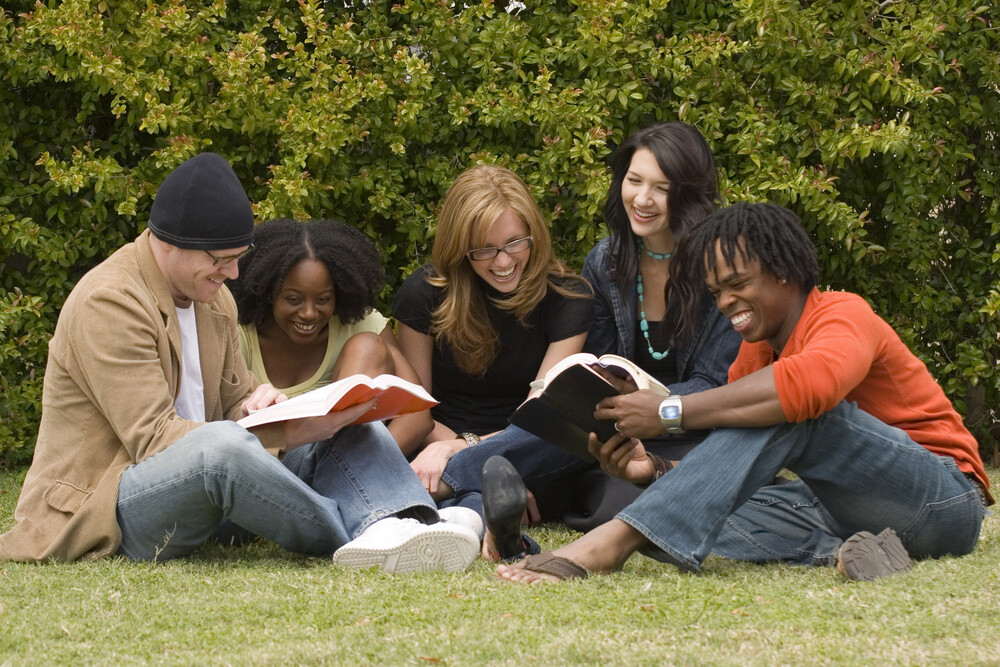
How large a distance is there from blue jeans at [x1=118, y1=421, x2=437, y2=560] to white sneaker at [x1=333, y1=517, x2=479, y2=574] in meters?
0.17

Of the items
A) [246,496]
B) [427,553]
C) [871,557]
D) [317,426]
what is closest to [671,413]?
[871,557]

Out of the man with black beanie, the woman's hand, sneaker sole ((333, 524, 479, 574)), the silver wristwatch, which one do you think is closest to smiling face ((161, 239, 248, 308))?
the man with black beanie

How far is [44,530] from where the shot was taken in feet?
12.6

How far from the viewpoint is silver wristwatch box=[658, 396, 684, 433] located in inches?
141

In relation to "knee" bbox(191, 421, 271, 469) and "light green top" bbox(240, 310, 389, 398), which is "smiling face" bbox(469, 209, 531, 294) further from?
"knee" bbox(191, 421, 271, 469)

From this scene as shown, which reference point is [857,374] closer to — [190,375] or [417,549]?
[417,549]

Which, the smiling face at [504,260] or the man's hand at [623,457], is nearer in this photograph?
the man's hand at [623,457]

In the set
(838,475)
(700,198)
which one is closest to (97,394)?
(838,475)

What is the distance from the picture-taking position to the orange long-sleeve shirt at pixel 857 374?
3.40 m

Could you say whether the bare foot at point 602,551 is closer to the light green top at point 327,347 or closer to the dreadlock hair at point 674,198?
the dreadlock hair at point 674,198

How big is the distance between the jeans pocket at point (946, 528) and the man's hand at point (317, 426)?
1.76 meters

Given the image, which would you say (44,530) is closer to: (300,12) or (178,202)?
(178,202)

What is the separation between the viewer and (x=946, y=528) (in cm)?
370

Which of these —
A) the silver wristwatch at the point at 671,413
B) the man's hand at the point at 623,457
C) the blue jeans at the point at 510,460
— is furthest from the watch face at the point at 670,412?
the blue jeans at the point at 510,460
